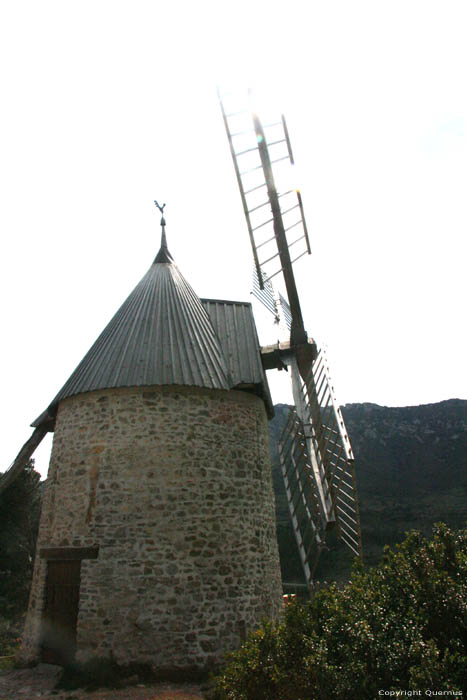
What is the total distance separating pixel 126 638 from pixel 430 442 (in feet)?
85.4

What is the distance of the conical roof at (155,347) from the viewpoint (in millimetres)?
7734

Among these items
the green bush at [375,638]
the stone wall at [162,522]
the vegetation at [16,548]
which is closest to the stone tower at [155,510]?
the stone wall at [162,522]

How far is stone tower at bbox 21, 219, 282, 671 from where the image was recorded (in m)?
6.37

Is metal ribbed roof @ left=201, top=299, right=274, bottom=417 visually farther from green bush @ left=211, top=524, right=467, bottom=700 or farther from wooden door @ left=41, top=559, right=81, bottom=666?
green bush @ left=211, top=524, right=467, bottom=700

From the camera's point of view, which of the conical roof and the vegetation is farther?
the vegetation

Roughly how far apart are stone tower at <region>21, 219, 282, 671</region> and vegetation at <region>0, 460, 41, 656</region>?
727cm

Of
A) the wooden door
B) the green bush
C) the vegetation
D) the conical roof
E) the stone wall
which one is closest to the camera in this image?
the green bush

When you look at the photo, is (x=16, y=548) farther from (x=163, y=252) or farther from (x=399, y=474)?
(x=399, y=474)

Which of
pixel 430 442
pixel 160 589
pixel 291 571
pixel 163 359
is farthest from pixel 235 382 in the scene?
pixel 430 442

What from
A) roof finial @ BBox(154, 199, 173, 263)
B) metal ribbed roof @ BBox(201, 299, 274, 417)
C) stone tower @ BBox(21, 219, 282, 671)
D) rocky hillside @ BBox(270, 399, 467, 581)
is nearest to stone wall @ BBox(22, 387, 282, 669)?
stone tower @ BBox(21, 219, 282, 671)

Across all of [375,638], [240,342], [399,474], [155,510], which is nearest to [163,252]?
[240,342]

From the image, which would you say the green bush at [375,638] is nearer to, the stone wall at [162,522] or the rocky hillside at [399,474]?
the stone wall at [162,522]

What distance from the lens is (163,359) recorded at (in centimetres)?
795

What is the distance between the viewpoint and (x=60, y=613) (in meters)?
6.73
